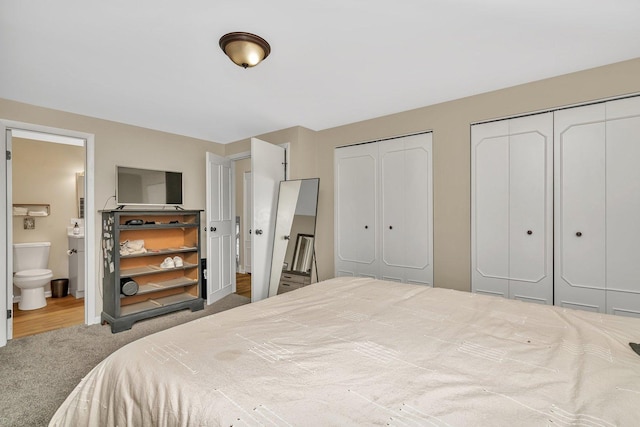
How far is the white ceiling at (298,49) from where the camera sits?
1666 mm

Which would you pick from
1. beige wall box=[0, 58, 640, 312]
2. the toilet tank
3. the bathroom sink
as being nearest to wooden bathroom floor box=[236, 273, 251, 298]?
beige wall box=[0, 58, 640, 312]

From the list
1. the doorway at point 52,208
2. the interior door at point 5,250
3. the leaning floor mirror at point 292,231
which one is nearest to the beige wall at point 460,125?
the leaning floor mirror at point 292,231

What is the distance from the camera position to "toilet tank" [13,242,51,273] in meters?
4.07

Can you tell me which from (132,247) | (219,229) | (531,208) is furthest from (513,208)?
(132,247)

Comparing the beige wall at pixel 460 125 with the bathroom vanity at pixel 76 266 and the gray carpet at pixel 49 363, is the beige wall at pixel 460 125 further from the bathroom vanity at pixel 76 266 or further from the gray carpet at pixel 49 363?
the bathroom vanity at pixel 76 266

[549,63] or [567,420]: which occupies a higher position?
[549,63]

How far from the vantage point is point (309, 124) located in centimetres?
378

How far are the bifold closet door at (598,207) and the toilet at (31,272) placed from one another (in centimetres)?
587

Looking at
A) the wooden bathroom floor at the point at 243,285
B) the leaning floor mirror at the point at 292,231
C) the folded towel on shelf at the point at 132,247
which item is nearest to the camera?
the folded towel on shelf at the point at 132,247

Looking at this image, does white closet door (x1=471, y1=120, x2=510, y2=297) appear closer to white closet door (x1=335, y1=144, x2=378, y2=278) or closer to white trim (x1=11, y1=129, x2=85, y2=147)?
white closet door (x1=335, y1=144, x2=378, y2=278)

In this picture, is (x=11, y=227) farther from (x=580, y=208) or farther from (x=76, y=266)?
(x=580, y=208)

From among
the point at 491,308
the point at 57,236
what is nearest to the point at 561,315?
the point at 491,308

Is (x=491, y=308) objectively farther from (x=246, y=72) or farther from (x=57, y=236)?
(x=57, y=236)

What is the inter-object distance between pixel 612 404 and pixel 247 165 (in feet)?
18.5
